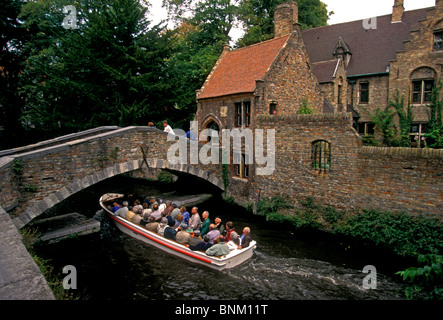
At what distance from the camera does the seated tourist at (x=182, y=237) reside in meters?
10.5

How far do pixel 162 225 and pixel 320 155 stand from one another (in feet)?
22.9

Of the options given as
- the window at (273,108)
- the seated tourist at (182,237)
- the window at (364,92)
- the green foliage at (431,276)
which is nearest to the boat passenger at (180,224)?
the seated tourist at (182,237)

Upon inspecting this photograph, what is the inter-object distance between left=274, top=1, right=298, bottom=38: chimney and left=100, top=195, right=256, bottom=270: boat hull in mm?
14817

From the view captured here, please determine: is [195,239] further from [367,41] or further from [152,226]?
[367,41]

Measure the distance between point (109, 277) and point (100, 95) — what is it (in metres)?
12.8

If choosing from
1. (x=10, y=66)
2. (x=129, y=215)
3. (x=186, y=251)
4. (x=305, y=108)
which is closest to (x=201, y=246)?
(x=186, y=251)

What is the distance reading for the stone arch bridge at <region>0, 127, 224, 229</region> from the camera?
950 cm

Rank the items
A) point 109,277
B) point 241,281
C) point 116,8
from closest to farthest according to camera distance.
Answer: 1. point 241,281
2. point 109,277
3. point 116,8

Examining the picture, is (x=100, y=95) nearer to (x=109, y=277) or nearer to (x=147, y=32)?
(x=147, y=32)

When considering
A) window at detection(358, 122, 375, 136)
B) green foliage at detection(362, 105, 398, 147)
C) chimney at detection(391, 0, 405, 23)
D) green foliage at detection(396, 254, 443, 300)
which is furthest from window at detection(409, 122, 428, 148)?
green foliage at detection(396, 254, 443, 300)

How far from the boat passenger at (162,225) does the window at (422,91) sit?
714 inches

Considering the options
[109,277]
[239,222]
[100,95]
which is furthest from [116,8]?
[109,277]

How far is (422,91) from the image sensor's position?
19.3 m

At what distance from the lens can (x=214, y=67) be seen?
830 inches
